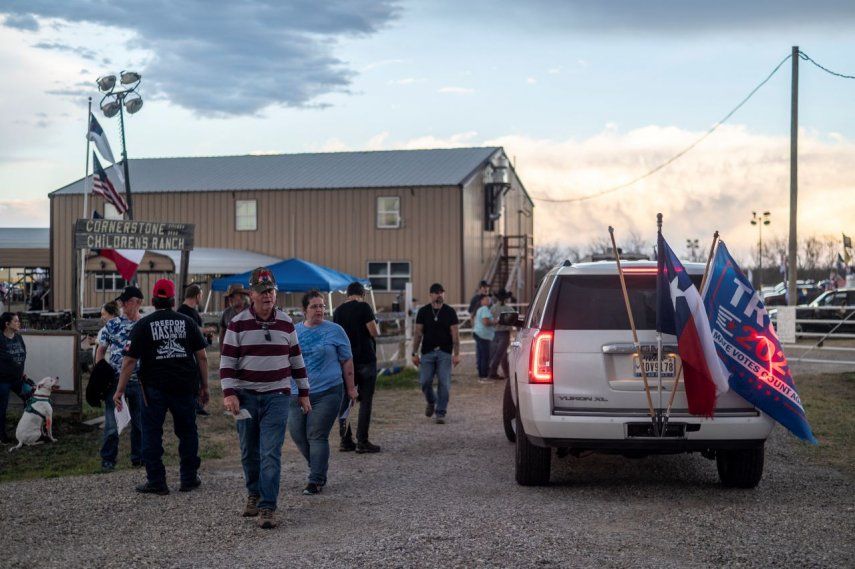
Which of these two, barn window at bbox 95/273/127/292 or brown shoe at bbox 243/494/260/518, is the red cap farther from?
barn window at bbox 95/273/127/292

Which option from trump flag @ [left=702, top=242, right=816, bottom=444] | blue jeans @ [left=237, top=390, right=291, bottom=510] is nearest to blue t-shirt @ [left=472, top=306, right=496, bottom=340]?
trump flag @ [left=702, top=242, right=816, bottom=444]

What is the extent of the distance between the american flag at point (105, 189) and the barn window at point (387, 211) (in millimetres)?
15157

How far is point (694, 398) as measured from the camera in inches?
318

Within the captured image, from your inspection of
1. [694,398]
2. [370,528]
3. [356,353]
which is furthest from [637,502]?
[356,353]

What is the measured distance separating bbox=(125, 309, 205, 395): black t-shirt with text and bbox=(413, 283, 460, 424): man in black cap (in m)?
→ 5.09

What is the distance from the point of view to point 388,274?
38.6 metres

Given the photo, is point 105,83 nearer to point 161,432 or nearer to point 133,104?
point 133,104

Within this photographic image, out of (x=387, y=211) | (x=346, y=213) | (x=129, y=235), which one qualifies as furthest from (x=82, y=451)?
(x=346, y=213)

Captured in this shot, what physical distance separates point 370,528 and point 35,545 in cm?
224

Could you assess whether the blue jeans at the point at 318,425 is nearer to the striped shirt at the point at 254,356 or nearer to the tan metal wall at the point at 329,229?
the striped shirt at the point at 254,356

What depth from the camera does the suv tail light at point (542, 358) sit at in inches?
323

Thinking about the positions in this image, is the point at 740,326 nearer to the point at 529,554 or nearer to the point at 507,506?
the point at 507,506

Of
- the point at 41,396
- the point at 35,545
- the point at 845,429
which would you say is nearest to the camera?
the point at 35,545

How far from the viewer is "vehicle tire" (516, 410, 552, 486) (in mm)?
8688
